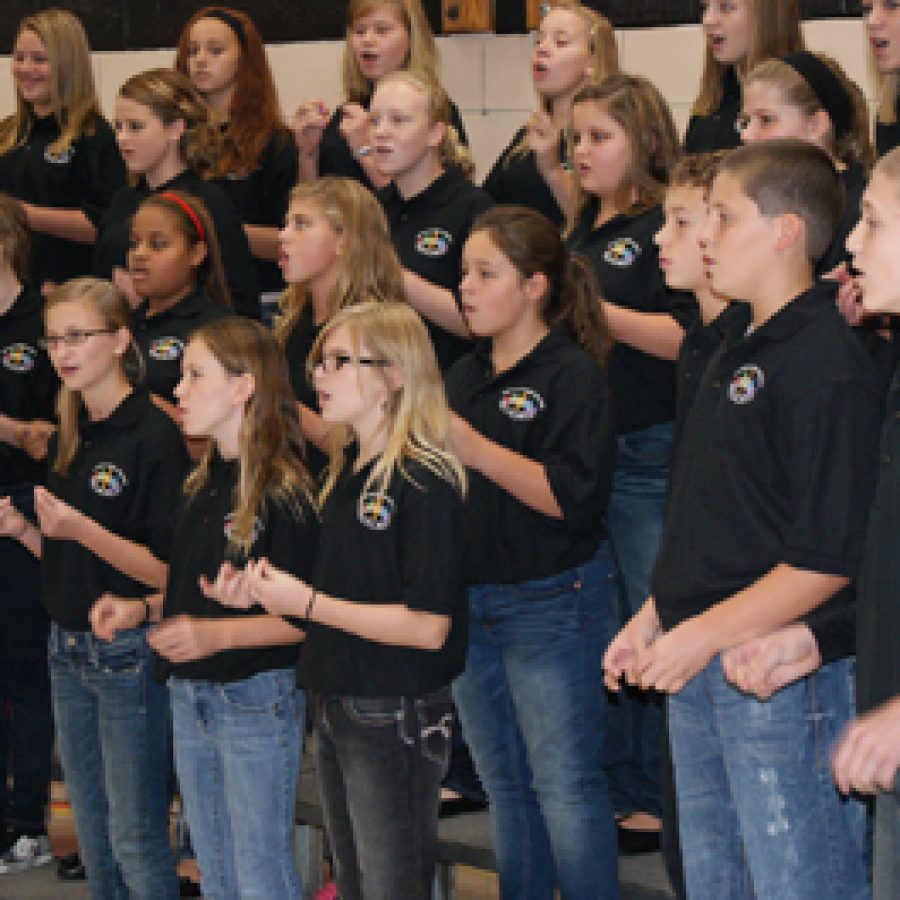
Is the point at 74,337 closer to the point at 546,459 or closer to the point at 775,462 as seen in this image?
the point at 546,459

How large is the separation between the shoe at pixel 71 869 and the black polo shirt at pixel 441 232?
1804 millimetres

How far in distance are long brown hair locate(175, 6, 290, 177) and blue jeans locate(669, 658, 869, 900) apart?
2.85m

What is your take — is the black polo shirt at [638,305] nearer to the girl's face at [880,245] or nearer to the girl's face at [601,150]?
the girl's face at [601,150]

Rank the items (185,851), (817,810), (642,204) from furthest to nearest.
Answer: (185,851)
(642,204)
(817,810)

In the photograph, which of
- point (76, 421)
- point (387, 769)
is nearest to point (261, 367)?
point (76, 421)

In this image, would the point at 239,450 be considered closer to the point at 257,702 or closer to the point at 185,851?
the point at 257,702

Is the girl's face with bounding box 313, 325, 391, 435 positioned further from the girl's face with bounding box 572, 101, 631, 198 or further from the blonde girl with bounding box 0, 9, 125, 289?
the blonde girl with bounding box 0, 9, 125, 289

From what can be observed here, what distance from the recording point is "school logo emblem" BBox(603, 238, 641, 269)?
396cm

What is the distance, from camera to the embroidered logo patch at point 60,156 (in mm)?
5430

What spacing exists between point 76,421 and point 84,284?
366 mm

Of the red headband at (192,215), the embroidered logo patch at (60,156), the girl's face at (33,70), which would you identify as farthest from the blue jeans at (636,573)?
the girl's face at (33,70)

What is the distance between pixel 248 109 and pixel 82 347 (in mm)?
1476

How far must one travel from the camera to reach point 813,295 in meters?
2.89

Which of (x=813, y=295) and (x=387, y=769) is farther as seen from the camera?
(x=387, y=769)
